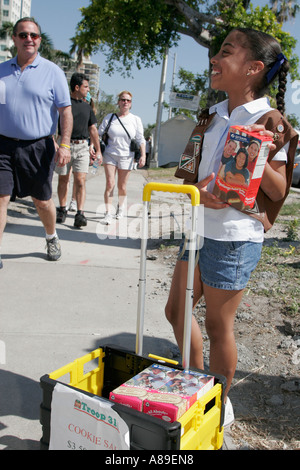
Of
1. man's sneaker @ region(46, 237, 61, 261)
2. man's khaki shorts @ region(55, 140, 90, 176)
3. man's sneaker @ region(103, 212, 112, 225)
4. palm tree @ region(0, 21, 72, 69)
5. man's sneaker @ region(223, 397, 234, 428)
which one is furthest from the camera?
palm tree @ region(0, 21, 72, 69)

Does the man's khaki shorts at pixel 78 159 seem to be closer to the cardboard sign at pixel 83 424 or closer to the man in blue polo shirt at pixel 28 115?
the man in blue polo shirt at pixel 28 115

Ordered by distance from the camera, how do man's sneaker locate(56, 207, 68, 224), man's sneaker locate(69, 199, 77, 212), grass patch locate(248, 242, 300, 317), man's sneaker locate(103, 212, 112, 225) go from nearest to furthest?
grass patch locate(248, 242, 300, 317), man's sneaker locate(56, 207, 68, 224), man's sneaker locate(103, 212, 112, 225), man's sneaker locate(69, 199, 77, 212)

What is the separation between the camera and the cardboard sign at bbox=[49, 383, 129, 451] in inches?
66.6

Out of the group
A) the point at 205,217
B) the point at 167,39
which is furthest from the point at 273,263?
the point at 167,39

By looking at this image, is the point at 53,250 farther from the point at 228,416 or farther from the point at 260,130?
the point at 260,130

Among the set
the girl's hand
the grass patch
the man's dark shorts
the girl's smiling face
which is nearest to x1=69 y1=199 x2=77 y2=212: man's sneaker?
the man's dark shorts

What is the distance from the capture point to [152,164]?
2458 centimetres

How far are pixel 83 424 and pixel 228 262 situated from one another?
0.97 m

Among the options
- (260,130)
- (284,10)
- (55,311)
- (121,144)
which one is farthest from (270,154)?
(284,10)

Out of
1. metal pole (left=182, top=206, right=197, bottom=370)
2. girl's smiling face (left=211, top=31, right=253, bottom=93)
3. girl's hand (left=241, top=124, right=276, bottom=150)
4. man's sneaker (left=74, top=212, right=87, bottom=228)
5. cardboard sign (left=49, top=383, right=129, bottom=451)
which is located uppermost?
girl's smiling face (left=211, top=31, right=253, bottom=93)

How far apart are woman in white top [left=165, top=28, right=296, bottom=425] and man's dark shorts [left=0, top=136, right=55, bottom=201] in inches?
102

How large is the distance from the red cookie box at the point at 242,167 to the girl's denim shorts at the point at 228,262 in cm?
23

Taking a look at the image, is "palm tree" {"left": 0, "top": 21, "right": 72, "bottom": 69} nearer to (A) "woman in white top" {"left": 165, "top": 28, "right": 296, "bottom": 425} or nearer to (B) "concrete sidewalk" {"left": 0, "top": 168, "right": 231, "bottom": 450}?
(B) "concrete sidewalk" {"left": 0, "top": 168, "right": 231, "bottom": 450}

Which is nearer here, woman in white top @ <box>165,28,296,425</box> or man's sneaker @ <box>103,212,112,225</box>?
woman in white top @ <box>165,28,296,425</box>
